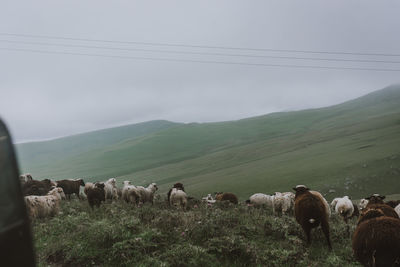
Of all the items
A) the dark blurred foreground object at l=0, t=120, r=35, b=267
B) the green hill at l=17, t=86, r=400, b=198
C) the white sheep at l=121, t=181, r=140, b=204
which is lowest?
the green hill at l=17, t=86, r=400, b=198

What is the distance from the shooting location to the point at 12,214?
1698mm

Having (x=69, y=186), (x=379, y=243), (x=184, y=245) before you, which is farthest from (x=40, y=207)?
(x=379, y=243)

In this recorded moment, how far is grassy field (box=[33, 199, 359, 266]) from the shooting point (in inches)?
310

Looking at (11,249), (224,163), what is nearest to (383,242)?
(11,249)

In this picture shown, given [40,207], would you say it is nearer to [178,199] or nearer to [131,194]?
[131,194]

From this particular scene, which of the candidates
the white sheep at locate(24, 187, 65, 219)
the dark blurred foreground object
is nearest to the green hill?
the white sheep at locate(24, 187, 65, 219)

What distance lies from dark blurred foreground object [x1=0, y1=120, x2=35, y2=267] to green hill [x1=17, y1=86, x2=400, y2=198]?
3947 cm

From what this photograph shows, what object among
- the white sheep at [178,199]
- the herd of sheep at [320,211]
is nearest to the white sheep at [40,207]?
the herd of sheep at [320,211]

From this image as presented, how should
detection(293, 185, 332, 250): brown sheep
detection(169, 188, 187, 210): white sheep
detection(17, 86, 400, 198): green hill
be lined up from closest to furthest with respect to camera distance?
detection(293, 185, 332, 250): brown sheep < detection(169, 188, 187, 210): white sheep < detection(17, 86, 400, 198): green hill

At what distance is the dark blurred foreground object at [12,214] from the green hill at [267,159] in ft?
129

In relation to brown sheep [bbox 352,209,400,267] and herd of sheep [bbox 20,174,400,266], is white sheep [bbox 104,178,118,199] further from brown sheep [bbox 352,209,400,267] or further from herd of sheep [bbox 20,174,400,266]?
brown sheep [bbox 352,209,400,267]

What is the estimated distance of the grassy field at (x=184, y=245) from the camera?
7879mm

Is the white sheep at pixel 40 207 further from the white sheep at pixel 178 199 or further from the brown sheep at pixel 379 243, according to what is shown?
the brown sheep at pixel 379 243

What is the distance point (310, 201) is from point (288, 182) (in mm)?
38862
